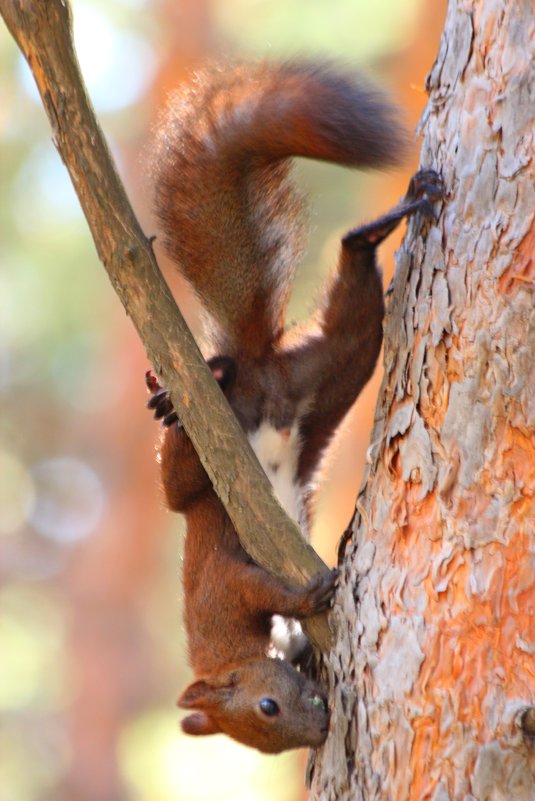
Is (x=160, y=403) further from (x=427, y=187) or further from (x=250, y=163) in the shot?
(x=427, y=187)

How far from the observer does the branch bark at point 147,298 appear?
74.3 inches

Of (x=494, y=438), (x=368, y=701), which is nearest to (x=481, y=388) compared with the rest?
(x=494, y=438)

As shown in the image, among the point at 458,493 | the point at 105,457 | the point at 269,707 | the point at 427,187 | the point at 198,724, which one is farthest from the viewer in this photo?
the point at 105,457

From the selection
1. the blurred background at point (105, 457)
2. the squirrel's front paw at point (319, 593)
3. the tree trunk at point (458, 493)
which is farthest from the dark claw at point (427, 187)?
the blurred background at point (105, 457)

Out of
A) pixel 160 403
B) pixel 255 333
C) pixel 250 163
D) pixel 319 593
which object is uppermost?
pixel 250 163

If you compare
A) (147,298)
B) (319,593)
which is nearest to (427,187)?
(147,298)

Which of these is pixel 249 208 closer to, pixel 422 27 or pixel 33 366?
pixel 422 27

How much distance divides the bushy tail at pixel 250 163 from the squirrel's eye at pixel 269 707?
868 mm

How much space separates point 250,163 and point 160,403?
61cm

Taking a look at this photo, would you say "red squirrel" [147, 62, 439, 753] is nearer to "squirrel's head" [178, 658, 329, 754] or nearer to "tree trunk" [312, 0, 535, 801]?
"squirrel's head" [178, 658, 329, 754]

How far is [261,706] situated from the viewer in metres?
2.44

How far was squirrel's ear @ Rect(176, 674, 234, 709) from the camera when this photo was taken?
2545mm

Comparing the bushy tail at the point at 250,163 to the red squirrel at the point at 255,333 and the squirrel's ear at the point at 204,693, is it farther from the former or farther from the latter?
the squirrel's ear at the point at 204,693

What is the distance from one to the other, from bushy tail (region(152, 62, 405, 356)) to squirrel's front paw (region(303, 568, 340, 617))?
82cm
